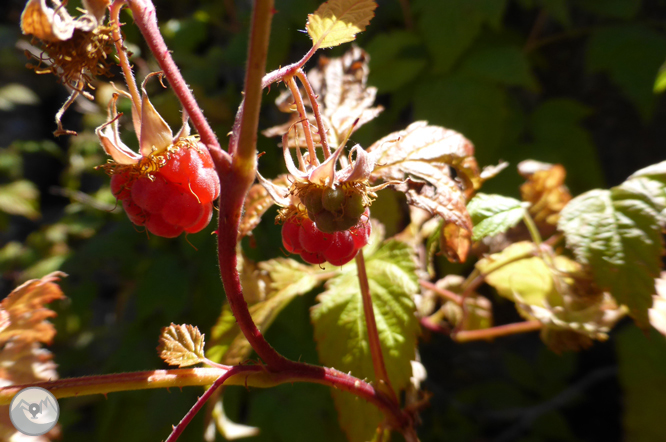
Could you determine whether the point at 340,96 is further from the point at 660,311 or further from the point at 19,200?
the point at 19,200

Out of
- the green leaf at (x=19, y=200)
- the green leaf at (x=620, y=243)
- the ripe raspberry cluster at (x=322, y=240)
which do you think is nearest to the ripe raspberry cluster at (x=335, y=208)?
the ripe raspberry cluster at (x=322, y=240)

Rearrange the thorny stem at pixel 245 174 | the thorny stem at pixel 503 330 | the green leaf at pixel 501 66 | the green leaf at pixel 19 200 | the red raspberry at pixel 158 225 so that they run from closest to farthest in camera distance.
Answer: the thorny stem at pixel 245 174
the red raspberry at pixel 158 225
the thorny stem at pixel 503 330
the green leaf at pixel 501 66
the green leaf at pixel 19 200

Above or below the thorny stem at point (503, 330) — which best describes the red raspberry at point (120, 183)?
above

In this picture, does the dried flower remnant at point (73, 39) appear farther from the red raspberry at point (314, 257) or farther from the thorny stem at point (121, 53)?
the red raspberry at point (314, 257)

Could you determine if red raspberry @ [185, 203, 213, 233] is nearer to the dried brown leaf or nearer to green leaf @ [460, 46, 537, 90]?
the dried brown leaf

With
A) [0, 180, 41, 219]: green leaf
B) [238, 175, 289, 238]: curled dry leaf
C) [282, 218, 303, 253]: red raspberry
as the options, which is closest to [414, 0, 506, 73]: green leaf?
[238, 175, 289, 238]: curled dry leaf
